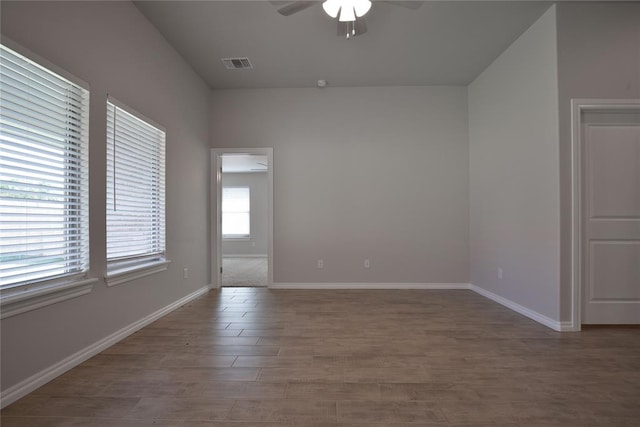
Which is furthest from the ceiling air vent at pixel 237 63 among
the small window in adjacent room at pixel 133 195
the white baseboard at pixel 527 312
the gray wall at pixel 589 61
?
the white baseboard at pixel 527 312

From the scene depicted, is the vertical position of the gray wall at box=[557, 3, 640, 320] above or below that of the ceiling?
below

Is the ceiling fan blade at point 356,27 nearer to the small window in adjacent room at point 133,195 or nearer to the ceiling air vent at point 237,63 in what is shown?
the ceiling air vent at point 237,63

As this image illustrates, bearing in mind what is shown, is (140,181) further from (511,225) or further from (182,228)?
(511,225)

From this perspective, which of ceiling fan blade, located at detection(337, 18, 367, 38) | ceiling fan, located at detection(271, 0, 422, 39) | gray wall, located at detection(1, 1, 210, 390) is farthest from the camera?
ceiling fan blade, located at detection(337, 18, 367, 38)

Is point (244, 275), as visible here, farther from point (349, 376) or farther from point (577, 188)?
point (577, 188)

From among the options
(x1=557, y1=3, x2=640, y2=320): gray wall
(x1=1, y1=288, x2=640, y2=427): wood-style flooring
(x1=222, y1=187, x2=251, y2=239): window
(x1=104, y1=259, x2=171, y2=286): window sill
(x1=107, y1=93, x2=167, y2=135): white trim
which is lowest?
(x1=1, y1=288, x2=640, y2=427): wood-style flooring

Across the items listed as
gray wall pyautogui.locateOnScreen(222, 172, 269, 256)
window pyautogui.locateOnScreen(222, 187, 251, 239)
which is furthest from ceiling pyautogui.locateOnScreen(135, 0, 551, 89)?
window pyautogui.locateOnScreen(222, 187, 251, 239)

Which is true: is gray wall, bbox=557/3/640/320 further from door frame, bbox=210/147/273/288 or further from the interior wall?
door frame, bbox=210/147/273/288

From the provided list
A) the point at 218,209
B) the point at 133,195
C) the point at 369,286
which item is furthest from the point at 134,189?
the point at 369,286

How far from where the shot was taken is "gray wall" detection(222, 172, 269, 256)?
379 inches

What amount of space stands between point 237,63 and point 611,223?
14.7ft

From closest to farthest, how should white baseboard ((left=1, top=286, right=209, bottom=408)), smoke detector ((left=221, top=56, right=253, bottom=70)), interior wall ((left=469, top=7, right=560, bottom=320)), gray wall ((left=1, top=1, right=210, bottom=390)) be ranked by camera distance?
white baseboard ((left=1, top=286, right=209, bottom=408)) → gray wall ((left=1, top=1, right=210, bottom=390)) → interior wall ((left=469, top=7, right=560, bottom=320)) → smoke detector ((left=221, top=56, right=253, bottom=70))

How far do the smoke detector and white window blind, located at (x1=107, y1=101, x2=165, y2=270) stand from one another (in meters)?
1.29

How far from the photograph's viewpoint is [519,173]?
351 centimetres
